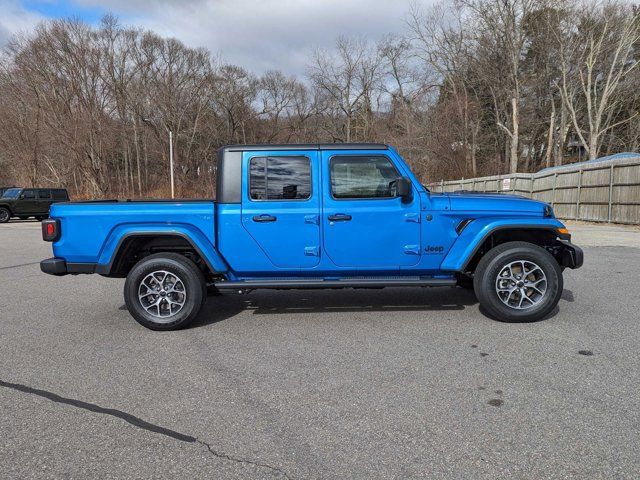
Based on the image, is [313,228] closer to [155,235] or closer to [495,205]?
[155,235]

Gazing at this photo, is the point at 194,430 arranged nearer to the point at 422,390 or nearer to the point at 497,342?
the point at 422,390

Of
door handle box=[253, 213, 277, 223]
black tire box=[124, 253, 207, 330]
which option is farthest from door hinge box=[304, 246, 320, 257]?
black tire box=[124, 253, 207, 330]

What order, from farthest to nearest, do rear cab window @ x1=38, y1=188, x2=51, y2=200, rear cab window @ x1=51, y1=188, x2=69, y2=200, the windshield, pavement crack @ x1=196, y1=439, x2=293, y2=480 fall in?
rear cab window @ x1=51, y1=188, x2=69, y2=200 < rear cab window @ x1=38, y1=188, x2=51, y2=200 < the windshield < pavement crack @ x1=196, y1=439, x2=293, y2=480

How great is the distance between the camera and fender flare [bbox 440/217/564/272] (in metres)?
4.96

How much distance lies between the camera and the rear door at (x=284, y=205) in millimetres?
4973

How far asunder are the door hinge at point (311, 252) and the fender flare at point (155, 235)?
0.92 meters

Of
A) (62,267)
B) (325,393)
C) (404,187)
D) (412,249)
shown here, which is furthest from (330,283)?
(62,267)

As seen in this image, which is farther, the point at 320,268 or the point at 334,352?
the point at 320,268

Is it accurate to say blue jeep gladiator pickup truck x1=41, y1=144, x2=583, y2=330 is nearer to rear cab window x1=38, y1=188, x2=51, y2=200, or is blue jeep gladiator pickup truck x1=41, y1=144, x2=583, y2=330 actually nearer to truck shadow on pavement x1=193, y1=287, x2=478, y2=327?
truck shadow on pavement x1=193, y1=287, x2=478, y2=327

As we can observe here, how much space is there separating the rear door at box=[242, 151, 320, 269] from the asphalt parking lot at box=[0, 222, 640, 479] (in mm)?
840

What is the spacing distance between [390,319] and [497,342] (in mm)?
1224

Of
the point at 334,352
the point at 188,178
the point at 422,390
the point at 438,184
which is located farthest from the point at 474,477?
the point at 188,178

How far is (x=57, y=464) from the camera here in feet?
8.38

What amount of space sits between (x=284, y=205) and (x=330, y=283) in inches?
38.8
